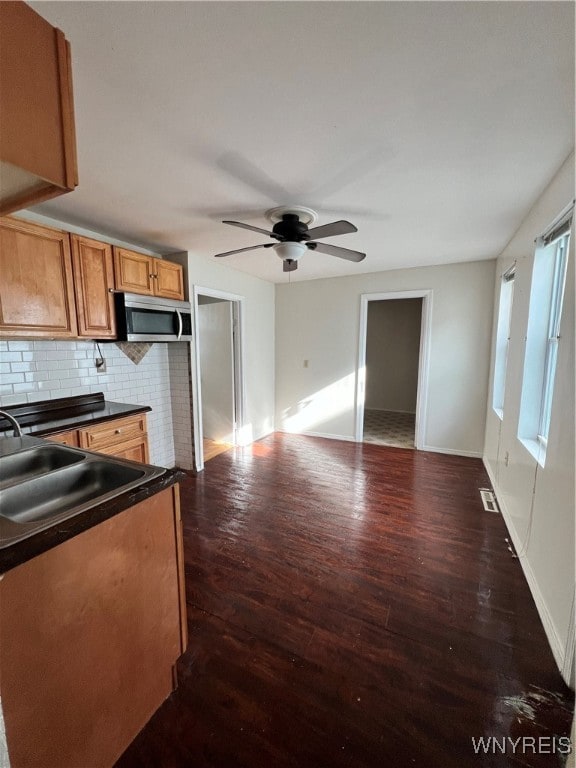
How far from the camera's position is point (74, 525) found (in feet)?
2.85

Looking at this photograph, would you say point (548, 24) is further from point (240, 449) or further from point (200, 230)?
point (240, 449)

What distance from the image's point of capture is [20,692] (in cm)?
78

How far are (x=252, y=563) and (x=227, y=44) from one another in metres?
2.51

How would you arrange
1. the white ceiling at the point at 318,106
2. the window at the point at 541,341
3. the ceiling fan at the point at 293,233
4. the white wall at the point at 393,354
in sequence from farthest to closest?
the white wall at the point at 393,354, the ceiling fan at the point at 293,233, the window at the point at 541,341, the white ceiling at the point at 318,106

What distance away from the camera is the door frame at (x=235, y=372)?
11.0 feet

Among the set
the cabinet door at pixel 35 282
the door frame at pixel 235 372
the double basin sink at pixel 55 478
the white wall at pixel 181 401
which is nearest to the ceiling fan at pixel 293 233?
the cabinet door at pixel 35 282

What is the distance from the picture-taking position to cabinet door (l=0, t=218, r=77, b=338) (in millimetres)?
1930

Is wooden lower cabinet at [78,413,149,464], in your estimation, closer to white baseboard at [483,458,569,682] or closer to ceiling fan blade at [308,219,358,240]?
ceiling fan blade at [308,219,358,240]

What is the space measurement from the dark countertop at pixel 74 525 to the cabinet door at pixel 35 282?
66.2 inches

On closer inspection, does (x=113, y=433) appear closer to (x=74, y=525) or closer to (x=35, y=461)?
(x=35, y=461)

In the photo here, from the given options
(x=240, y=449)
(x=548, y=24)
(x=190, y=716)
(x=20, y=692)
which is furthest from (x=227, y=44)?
(x=240, y=449)

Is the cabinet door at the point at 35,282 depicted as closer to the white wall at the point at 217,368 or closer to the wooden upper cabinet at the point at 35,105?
the wooden upper cabinet at the point at 35,105

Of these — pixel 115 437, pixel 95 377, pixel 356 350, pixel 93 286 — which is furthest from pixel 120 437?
pixel 356 350

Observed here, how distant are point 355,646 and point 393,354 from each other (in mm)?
5553
